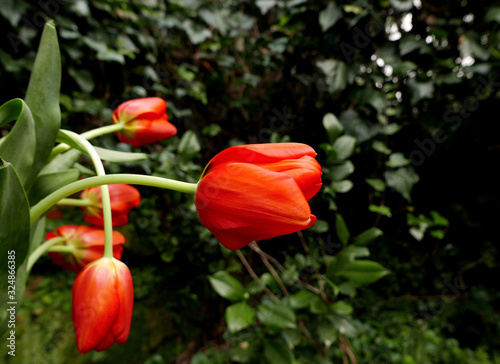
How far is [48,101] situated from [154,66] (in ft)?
4.15

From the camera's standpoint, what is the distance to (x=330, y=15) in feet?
3.20

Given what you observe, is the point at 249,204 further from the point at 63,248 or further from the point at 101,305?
the point at 63,248

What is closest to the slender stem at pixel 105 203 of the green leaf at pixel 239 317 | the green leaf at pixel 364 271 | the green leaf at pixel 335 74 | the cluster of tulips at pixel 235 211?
the cluster of tulips at pixel 235 211

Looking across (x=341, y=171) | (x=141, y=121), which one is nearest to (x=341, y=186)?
(x=341, y=171)

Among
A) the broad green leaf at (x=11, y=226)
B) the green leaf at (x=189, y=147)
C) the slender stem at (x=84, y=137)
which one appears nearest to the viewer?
the broad green leaf at (x=11, y=226)

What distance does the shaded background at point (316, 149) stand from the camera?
96cm

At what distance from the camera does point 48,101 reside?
0.29 metres

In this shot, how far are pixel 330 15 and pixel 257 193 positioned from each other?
38.6 inches

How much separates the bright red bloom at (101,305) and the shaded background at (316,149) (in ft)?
1.76

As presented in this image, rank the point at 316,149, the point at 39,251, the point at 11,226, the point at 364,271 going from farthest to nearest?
the point at 316,149 < the point at 364,271 < the point at 39,251 < the point at 11,226

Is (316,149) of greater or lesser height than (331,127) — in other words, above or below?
below

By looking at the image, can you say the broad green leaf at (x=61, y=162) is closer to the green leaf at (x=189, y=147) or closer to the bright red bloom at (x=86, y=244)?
the bright red bloom at (x=86, y=244)

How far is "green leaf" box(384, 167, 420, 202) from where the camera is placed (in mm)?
981

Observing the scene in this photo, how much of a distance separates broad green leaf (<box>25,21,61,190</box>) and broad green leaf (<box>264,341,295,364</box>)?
699 millimetres
